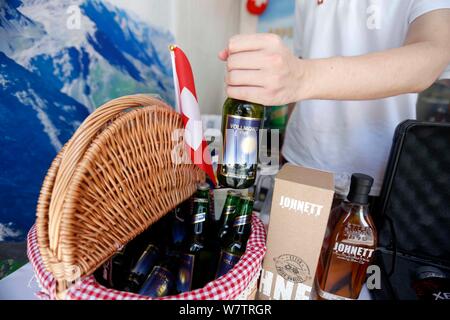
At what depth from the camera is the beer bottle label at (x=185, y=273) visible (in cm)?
44

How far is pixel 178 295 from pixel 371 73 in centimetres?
46

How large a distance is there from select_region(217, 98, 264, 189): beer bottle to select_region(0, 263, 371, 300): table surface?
1.10 feet

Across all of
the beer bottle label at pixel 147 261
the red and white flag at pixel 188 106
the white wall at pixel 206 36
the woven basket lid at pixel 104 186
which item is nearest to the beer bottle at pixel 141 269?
the beer bottle label at pixel 147 261

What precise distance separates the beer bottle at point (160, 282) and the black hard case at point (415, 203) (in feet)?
1.41

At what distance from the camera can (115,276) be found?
472 millimetres

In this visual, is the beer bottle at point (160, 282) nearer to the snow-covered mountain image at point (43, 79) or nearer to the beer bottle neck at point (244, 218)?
the beer bottle neck at point (244, 218)

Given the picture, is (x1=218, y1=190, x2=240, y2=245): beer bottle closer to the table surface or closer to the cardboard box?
the cardboard box

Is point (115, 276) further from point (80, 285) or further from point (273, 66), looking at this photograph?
point (273, 66)

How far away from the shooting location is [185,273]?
1.48 ft

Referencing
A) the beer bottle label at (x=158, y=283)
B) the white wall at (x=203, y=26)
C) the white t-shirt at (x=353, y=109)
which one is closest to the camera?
the beer bottle label at (x=158, y=283)

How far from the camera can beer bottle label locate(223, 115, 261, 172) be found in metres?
0.45

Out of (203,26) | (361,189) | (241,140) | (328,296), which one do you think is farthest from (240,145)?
(203,26)

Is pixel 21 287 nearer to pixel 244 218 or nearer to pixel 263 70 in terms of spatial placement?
pixel 244 218
